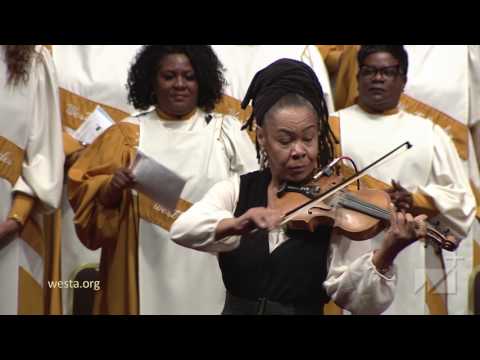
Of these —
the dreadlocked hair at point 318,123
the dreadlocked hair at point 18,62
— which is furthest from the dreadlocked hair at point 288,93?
the dreadlocked hair at point 18,62

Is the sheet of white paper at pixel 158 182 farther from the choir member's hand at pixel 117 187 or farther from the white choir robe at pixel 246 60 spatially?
the white choir robe at pixel 246 60

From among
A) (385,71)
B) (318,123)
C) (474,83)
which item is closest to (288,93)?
(318,123)

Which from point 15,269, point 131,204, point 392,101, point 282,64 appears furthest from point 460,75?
point 15,269

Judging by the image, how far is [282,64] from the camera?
3588 millimetres

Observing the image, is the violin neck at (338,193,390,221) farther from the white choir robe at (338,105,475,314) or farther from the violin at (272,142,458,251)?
the white choir robe at (338,105,475,314)

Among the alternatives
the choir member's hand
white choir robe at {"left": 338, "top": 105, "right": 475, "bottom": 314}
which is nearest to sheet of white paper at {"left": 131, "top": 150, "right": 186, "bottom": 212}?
the choir member's hand

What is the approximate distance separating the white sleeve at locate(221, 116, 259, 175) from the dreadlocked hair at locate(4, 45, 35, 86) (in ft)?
2.43

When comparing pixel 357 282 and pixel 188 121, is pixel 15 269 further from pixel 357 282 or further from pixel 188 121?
pixel 357 282

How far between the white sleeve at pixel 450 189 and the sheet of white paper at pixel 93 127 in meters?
1.19

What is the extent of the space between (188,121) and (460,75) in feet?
3.53

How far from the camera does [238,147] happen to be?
407cm

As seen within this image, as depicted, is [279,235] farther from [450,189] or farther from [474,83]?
[474,83]

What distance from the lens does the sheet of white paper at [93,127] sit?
4.21 metres

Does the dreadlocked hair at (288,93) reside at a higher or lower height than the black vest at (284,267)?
higher
